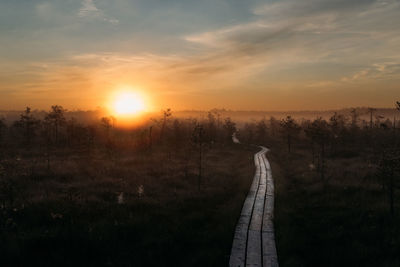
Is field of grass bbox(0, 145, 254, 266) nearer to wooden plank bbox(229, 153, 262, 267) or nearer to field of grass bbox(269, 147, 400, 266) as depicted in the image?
wooden plank bbox(229, 153, 262, 267)

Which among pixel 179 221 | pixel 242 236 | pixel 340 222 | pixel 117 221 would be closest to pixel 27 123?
pixel 117 221

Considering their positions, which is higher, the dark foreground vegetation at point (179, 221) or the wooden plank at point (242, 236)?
the dark foreground vegetation at point (179, 221)

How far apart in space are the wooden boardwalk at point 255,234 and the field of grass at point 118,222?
54 cm

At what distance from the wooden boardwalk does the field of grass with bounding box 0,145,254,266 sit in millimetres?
540

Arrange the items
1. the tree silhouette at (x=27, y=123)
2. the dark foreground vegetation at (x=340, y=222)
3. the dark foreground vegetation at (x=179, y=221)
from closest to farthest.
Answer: the dark foreground vegetation at (x=179, y=221)
the dark foreground vegetation at (x=340, y=222)
the tree silhouette at (x=27, y=123)

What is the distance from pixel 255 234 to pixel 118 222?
797cm

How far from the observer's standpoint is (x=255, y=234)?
15.3 metres

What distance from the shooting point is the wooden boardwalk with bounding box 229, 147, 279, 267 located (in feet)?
40.7

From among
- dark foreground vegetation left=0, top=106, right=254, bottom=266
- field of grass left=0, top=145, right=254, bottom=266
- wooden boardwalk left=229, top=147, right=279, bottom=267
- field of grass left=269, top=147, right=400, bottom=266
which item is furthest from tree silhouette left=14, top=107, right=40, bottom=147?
field of grass left=269, top=147, right=400, bottom=266

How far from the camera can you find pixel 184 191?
24.7m

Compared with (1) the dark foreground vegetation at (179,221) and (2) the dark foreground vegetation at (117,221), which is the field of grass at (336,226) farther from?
(2) the dark foreground vegetation at (117,221)

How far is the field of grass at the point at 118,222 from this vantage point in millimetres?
12359

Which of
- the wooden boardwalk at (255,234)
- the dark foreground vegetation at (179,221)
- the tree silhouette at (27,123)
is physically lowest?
the wooden boardwalk at (255,234)

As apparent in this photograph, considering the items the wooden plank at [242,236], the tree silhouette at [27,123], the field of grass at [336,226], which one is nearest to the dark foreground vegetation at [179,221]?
the field of grass at [336,226]
